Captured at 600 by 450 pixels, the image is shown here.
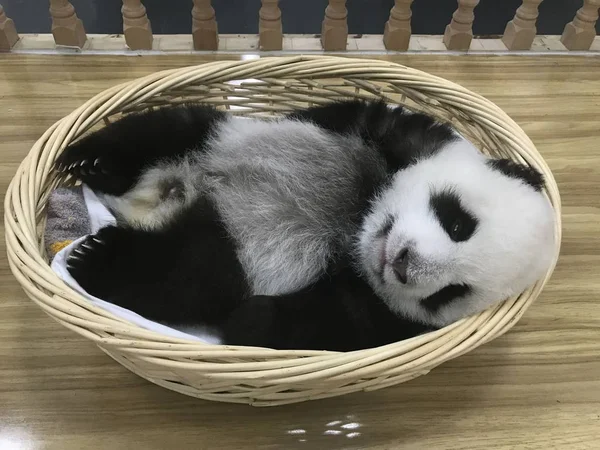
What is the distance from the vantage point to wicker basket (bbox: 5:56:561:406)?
33.3 inches

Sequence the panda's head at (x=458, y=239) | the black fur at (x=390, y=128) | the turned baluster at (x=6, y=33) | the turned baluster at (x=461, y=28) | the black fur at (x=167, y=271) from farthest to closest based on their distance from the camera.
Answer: the turned baluster at (x=461, y=28), the turned baluster at (x=6, y=33), the black fur at (x=390, y=128), the black fur at (x=167, y=271), the panda's head at (x=458, y=239)

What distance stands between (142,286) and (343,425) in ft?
1.58

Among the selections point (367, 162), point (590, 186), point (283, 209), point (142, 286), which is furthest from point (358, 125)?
point (590, 186)

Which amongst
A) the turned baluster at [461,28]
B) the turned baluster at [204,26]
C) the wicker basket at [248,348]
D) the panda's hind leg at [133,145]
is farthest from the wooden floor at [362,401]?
the turned baluster at [204,26]

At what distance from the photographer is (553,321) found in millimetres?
1294

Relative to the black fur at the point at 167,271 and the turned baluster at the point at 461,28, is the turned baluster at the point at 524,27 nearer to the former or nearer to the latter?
the turned baluster at the point at 461,28

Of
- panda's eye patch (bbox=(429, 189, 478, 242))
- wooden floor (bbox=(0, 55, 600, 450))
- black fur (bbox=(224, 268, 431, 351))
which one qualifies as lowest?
wooden floor (bbox=(0, 55, 600, 450))

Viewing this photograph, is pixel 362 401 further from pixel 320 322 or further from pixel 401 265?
pixel 401 265

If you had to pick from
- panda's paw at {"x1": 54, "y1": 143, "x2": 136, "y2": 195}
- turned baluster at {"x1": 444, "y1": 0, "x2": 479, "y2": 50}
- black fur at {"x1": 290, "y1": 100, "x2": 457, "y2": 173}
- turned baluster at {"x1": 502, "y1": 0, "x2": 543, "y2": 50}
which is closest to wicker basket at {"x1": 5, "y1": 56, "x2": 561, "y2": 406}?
panda's paw at {"x1": 54, "y1": 143, "x2": 136, "y2": 195}

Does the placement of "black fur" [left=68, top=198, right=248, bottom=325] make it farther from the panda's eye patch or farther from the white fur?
the panda's eye patch

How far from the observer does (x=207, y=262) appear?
3.59 feet

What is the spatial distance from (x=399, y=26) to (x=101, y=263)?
1.46 meters

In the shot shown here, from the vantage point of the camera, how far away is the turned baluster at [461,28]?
2.06m

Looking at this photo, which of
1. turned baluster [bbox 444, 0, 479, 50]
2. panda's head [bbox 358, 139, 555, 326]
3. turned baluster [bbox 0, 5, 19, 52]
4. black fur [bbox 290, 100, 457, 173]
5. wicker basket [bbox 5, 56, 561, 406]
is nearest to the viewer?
wicker basket [bbox 5, 56, 561, 406]
